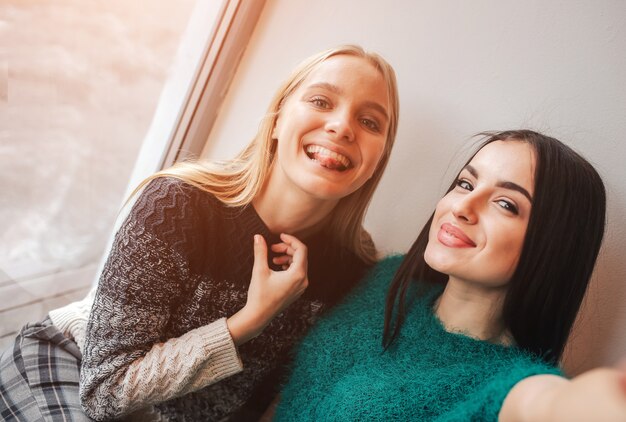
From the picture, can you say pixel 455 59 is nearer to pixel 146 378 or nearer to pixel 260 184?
pixel 260 184

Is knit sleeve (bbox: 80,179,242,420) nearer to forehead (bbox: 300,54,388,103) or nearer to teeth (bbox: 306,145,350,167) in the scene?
teeth (bbox: 306,145,350,167)

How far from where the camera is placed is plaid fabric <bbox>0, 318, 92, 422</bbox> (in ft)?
3.03

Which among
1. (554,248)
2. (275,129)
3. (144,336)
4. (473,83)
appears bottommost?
(144,336)

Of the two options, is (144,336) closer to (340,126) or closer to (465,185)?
(340,126)

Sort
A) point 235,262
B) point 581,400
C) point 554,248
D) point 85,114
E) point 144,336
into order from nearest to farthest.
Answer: point 581,400 → point 554,248 → point 144,336 → point 235,262 → point 85,114

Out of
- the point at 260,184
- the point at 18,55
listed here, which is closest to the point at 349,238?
the point at 260,184

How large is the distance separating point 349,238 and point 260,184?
0.27 m

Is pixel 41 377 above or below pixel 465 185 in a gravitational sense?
below

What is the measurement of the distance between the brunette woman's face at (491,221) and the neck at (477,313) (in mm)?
32

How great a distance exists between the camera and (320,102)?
0.93m

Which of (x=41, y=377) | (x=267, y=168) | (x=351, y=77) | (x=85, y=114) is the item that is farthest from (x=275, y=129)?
(x=41, y=377)

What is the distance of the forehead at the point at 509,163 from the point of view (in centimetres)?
79

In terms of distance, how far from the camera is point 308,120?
914mm

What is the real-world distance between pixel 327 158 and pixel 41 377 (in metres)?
0.75
